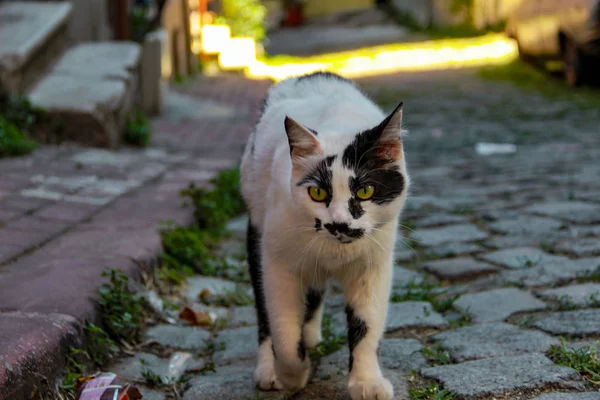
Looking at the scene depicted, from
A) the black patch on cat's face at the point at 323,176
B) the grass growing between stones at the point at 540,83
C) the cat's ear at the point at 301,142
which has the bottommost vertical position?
the grass growing between stones at the point at 540,83

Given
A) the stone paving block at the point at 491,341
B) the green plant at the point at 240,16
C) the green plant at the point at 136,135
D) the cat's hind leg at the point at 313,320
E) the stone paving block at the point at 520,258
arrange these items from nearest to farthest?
1. the stone paving block at the point at 491,341
2. the cat's hind leg at the point at 313,320
3. the stone paving block at the point at 520,258
4. the green plant at the point at 136,135
5. the green plant at the point at 240,16

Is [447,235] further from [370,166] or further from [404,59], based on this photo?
[404,59]

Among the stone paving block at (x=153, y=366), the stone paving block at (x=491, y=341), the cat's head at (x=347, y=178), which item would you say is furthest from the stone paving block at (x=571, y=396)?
the stone paving block at (x=153, y=366)

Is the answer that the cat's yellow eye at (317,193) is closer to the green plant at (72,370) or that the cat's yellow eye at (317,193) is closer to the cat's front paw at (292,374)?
the cat's front paw at (292,374)

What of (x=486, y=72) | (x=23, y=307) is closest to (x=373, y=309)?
(x=23, y=307)

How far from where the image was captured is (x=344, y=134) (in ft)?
8.38

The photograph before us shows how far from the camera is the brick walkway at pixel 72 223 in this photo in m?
2.67

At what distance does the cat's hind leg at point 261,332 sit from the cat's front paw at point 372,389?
1.19 ft

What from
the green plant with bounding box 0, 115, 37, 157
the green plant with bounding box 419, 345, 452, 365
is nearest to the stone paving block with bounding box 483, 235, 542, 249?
the green plant with bounding box 419, 345, 452, 365

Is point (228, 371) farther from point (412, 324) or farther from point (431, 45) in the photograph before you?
point (431, 45)

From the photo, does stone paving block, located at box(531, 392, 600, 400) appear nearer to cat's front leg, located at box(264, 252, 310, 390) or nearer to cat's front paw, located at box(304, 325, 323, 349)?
cat's front leg, located at box(264, 252, 310, 390)

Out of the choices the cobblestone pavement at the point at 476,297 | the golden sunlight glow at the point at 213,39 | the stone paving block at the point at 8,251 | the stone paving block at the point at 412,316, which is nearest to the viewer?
the cobblestone pavement at the point at 476,297

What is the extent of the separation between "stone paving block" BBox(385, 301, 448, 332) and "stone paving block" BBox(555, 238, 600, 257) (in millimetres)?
1007

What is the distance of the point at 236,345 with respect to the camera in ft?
10.7
